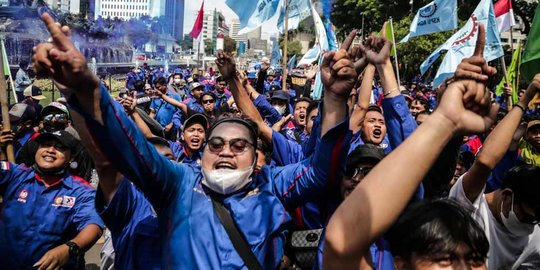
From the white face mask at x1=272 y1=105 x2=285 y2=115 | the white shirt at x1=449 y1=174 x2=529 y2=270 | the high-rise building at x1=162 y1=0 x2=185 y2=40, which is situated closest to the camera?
the white shirt at x1=449 y1=174 x2=529 y2=270

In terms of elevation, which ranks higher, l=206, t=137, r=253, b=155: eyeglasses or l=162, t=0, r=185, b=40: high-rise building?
l=162, t=0, r=185, b=40: high-rise building

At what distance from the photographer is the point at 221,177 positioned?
2264 millimetres

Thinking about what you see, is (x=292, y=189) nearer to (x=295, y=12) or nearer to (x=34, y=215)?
(x=34, y=215)

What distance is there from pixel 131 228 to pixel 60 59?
40.0 inches

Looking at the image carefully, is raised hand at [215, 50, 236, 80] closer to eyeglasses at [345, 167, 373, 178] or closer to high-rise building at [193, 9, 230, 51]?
eyeglasses at [345, 167, 373, 178]

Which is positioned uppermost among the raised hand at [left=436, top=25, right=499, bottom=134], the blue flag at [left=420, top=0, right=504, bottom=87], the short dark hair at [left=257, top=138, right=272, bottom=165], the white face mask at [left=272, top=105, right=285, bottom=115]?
the blue flag at [left=420, top=0, right=504, bottom=87]

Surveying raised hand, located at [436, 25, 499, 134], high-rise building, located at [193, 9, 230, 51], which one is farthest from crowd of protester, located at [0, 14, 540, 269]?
high-rise building, located at [193, 9, 230, 51]

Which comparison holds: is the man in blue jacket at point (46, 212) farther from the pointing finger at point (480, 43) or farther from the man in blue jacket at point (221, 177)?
the pointing finger at point (480, 43)

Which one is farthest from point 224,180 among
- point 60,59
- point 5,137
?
point 5,137

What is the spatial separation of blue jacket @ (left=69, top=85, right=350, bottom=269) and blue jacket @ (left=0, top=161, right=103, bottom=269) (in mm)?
1470

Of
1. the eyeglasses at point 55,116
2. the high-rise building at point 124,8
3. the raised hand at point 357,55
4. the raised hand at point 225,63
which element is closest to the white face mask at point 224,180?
the raised hand at point 357,55

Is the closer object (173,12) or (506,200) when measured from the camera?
(506,200)

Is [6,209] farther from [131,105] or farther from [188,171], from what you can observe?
[188,171]

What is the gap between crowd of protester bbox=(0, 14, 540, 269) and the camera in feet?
4.66
